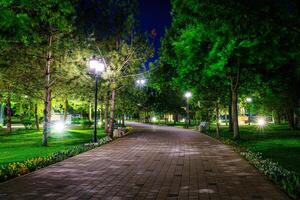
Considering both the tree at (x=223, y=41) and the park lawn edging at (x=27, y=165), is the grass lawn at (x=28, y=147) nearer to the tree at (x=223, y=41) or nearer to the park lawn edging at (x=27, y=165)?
the park lawn edging at (x=27, y=165)

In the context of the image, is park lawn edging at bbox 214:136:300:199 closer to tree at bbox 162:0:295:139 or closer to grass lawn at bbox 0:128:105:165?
tree at bbox 162:0:295:139

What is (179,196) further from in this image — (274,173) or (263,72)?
Answer: (263,72)

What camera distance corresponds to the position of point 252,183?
9.18 m

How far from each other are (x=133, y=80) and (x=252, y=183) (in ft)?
70.3

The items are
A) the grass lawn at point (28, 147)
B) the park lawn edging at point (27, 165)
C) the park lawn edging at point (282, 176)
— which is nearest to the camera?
the park lawn edging at point (282, 176)

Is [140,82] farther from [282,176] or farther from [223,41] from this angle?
[282,176]

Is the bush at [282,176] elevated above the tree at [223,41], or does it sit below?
below

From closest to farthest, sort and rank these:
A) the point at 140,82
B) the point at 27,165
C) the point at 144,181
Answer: the point at 144,181, the point at 27,165, the point at 140,82

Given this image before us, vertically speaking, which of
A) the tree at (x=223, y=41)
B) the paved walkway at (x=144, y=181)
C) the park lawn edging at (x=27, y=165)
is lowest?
the paved walkway at (x=144, y=181)

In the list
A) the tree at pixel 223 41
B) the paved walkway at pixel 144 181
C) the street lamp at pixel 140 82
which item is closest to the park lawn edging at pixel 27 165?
the paved walkway at pixel 144 181

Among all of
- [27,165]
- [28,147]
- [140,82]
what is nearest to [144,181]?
[27,165]

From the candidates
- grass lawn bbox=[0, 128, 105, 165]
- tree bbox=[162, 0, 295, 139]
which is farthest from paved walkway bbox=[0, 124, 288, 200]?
tree bbox=[162, 0, 295, 139]


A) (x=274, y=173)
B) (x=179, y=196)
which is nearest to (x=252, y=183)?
(x=274, y=173)

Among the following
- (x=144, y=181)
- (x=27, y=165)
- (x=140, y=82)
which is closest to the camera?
(x=144, y=181)
